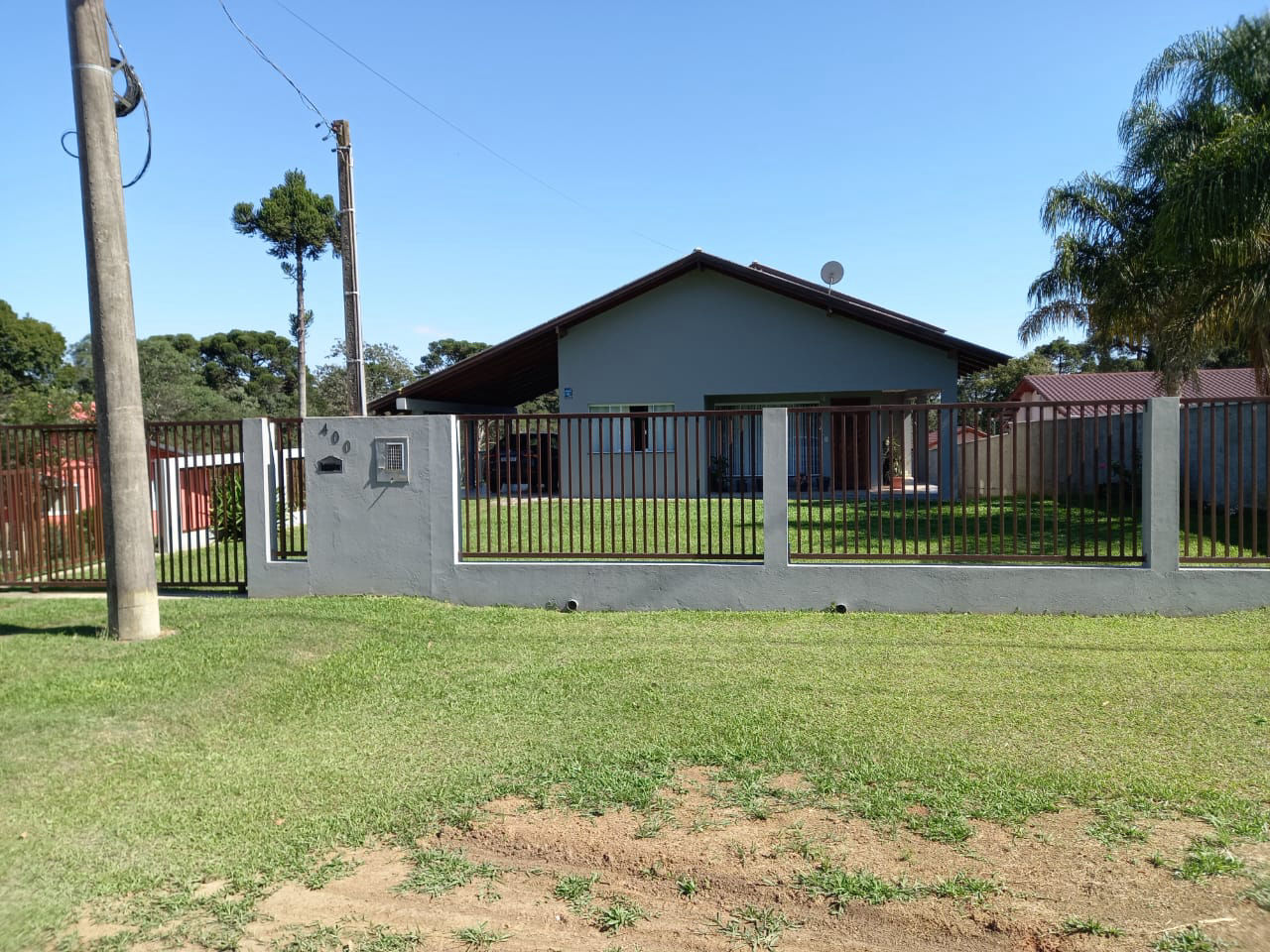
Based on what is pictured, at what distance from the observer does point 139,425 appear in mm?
7859

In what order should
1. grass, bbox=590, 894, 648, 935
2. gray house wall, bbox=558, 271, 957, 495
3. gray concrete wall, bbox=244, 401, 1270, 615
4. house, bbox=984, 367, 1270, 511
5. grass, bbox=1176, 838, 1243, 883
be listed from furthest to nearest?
gray house wall, bbox=558, 271, 957, 495 < house, bbox=984, 367, 1270, 511 < gray concrete wall, bbox=244, 401, 1270, 615 < grass, bbox=1176, 838, 1243, 883 < grass, bbox=590, 894, 648, 935

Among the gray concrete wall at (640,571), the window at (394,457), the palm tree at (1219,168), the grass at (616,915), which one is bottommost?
the grass at (616,915)

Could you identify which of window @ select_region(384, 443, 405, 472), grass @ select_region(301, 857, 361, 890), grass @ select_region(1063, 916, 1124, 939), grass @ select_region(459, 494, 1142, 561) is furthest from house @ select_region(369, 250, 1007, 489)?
grass @ select_region(1063, 916, 1124, 939)

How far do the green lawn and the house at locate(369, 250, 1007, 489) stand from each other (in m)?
12.3

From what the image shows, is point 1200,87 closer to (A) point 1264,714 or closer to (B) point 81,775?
(A) point 1264,714

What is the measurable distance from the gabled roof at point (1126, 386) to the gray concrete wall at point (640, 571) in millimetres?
20702

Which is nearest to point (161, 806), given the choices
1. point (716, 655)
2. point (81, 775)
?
point (81, 775)

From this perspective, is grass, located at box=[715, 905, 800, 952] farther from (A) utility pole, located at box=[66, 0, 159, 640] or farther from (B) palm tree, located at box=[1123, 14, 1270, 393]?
(B) palm tree, located at box=[1123, 14, 1270, 393]

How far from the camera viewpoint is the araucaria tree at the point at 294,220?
36000mm

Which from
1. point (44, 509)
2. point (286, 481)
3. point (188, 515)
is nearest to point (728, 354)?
point (286, 481)

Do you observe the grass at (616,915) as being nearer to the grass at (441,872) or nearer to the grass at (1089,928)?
the grass at (441,872)

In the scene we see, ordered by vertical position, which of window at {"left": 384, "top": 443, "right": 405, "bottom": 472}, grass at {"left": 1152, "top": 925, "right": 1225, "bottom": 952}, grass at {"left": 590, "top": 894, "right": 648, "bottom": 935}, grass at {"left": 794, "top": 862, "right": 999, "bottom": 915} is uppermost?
window at {"left": 384, "top": 443, "right": 405, "bottom": 472}

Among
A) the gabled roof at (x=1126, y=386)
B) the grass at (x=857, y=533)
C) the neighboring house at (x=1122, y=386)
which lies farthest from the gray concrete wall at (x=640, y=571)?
the gabled roof at (x=1126, y=386)

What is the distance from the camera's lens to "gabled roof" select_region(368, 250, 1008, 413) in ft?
63.2
